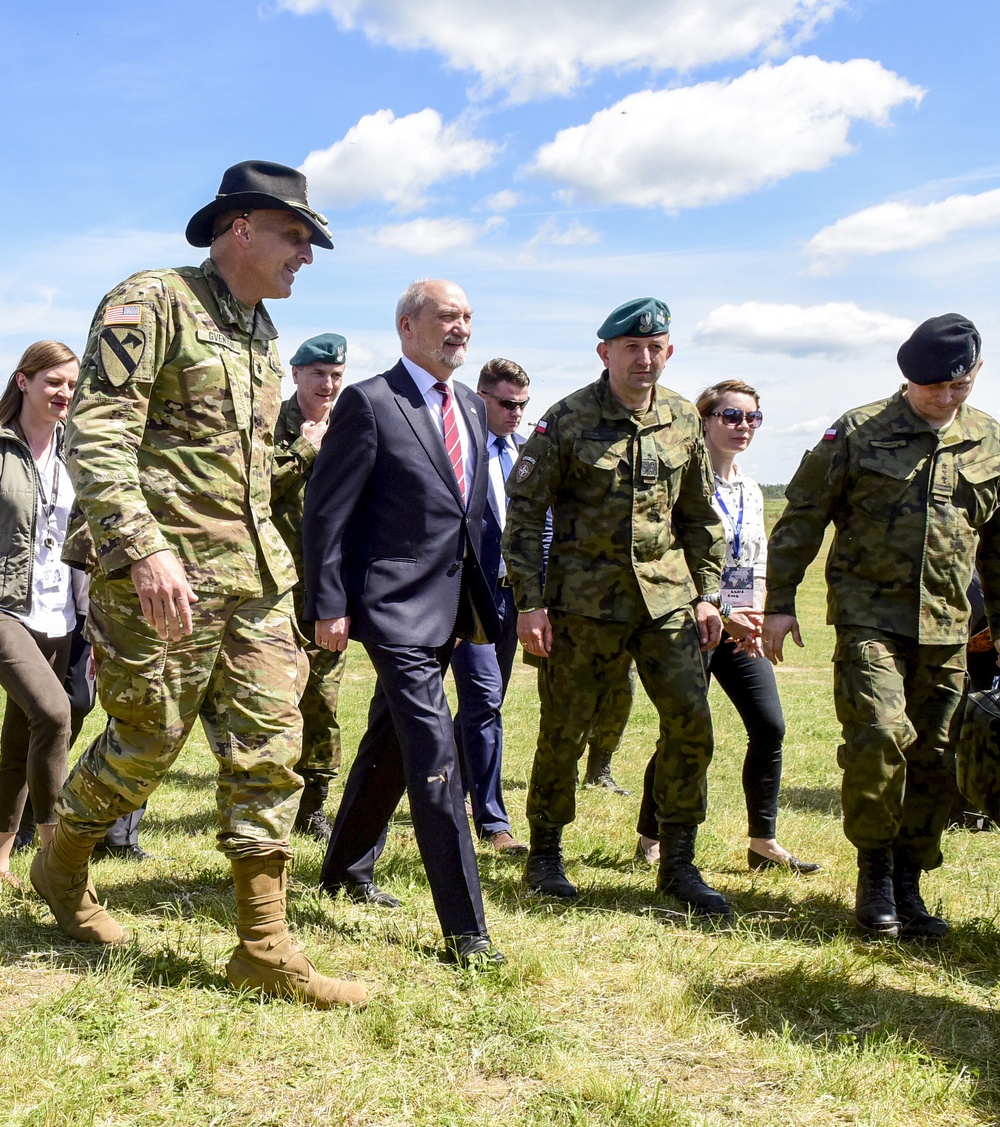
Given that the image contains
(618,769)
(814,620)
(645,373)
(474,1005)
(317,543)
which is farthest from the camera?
(814,620)

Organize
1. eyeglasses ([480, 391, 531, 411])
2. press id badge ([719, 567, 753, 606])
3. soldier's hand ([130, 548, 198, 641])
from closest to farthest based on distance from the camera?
soldier's hand ([130, 548, 198, 641]) → press id badge ([719, 567, 753, 606]) → eyeglasses ([480, 391, 531, 411])

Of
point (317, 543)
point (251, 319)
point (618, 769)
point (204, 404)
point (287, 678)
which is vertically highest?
point (251, 319)

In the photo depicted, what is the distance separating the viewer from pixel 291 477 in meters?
6.13

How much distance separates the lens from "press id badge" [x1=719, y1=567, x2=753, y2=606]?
6339mm

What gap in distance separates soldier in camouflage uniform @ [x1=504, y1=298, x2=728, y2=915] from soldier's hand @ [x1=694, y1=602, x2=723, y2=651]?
0.10 meters

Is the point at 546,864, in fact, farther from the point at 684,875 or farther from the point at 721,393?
the point at 721,393

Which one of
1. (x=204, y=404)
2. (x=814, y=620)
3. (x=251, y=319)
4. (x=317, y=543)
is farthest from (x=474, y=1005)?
(x=814, y=620)

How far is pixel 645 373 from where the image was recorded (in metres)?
5.45

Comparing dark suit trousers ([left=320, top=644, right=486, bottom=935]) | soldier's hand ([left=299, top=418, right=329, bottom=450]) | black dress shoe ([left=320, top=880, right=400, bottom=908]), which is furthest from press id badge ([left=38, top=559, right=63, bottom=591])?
black dress shoe ([left=320, top=880, right=400, bottom=908])

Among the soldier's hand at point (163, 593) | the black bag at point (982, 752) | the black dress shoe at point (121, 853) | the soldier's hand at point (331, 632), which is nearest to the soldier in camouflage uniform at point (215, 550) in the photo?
the soldier's hand at point (163, 593)

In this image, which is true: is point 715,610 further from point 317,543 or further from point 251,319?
point 251,319

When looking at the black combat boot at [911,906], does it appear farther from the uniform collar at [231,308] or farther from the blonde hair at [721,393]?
the uniform collar at [231,308]

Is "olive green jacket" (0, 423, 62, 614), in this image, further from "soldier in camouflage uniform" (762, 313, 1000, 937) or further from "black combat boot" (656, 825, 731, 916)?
"soldier in camouflage uniform" (762, 313, 1000, 937)

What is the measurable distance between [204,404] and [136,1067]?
6.63ft
